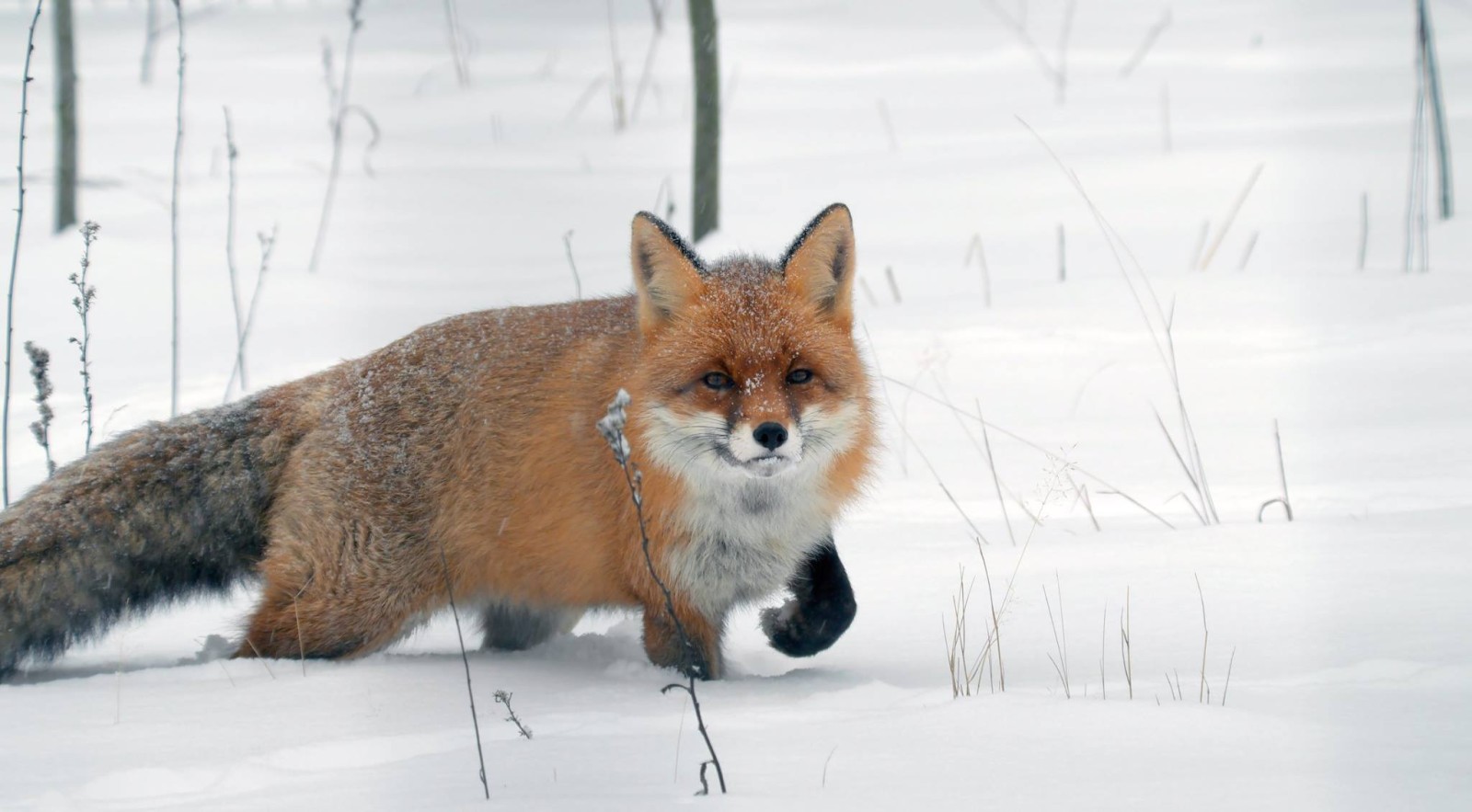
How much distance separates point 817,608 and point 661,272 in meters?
1.14

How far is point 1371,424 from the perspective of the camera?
648cm

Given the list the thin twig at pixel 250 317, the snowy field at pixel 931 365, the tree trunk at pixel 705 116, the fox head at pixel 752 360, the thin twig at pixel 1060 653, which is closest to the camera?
the snowy field at pixel 931 365

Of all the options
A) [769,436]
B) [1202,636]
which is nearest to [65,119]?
[769,436]

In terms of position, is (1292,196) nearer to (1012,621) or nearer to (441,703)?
(1012,621)

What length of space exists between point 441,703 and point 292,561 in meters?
0.94

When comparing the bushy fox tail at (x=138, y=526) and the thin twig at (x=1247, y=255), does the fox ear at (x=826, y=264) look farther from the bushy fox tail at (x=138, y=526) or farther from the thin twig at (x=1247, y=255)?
the thin twig at (x=1247, y=255)

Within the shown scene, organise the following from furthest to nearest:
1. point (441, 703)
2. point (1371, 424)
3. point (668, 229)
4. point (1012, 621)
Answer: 1. point (1371, 424)
2. point (1012, 621)
3. point (668, 229)
4. point (441, 703)

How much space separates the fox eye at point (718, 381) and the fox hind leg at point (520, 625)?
118 cm

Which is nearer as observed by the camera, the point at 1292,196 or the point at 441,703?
the point at 441,703

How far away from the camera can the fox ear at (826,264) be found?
12.8 feet

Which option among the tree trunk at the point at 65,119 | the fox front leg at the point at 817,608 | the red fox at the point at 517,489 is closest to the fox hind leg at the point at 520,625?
the red fox at the point at 517,489

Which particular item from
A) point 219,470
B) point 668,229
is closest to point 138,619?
point 219,470

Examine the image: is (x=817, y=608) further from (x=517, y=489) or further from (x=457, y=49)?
(x=457, y=49)

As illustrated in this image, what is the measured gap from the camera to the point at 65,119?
35.3 ft
